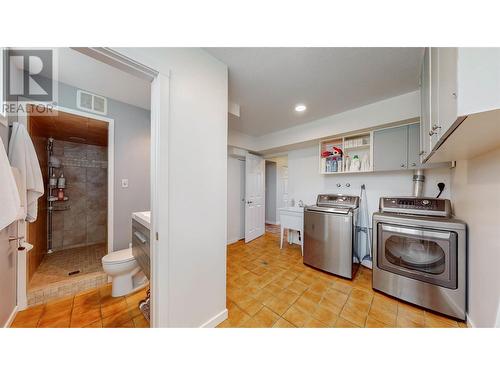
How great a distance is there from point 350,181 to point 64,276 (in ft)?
13.5

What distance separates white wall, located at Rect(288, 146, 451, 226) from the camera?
6.77ft

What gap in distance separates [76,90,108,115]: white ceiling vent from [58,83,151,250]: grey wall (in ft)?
0.19

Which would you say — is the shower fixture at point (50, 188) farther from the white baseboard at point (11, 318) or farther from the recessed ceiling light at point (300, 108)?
the recessed ceiling light at point (300, 108)

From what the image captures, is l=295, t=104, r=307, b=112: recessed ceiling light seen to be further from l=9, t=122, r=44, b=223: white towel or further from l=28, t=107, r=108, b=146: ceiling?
l=9, t=122, r=44, b=223: white towel

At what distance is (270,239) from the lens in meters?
3.69

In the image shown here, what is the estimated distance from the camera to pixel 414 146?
1.98m

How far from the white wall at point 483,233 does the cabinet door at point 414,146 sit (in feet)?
1.43

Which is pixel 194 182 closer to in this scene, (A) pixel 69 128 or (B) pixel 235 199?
(B) pixel 235 199

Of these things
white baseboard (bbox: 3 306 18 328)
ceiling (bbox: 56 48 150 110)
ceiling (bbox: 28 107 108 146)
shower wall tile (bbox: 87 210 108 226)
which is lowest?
white baseboard (bbox: 3 306 18 328)

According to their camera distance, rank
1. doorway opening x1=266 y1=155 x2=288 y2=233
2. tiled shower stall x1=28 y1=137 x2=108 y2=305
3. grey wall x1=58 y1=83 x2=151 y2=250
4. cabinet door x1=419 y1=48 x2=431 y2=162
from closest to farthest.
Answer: cabinet door x1=419 y1=48 x2=431 y2=162, grey wall x1=58 y1=83 x2=151 y2=250, tiled shower stall x1=28 y1=137 x2=108 y2=305, doorway opening x1=266 y1=155 x2=288 y2=233

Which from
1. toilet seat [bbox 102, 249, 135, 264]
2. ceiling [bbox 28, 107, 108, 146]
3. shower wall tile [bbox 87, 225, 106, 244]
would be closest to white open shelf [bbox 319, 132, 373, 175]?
toilet seat [bbox 102, 249, 135, 264]
